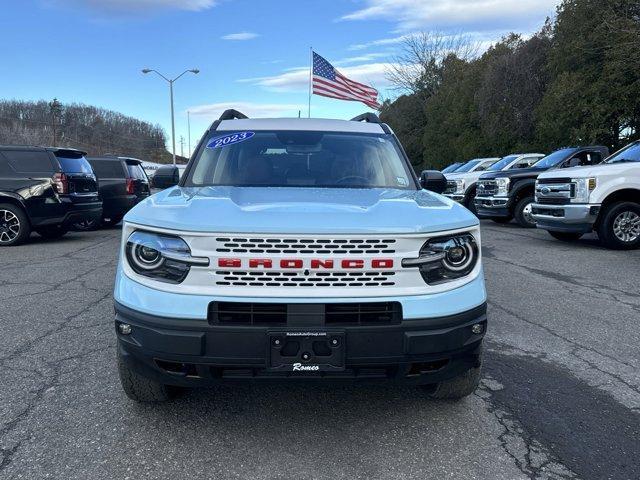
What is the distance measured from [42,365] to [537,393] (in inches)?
137

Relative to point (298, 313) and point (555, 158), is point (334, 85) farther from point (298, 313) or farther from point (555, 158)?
point (298, 313)

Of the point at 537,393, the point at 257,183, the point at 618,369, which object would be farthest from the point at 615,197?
the point at 257,183

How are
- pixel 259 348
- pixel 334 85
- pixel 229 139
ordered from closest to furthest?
pixel 259 348 < pixel 229 139 < pixel 334 85

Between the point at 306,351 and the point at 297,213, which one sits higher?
the point at 297,213

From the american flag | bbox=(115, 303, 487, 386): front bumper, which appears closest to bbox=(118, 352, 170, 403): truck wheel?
bbox=(115, 303, 487, 386): front bumper

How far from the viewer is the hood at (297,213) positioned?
9.08 ft

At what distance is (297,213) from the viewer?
2.90 meters

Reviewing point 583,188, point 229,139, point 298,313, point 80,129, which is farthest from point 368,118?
point 80,129

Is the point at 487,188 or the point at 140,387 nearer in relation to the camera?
the point at 140,387

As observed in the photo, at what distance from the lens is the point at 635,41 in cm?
1961

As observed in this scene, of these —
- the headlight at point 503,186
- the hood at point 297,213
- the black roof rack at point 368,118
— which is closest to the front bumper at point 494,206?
the headlight at point 503,186

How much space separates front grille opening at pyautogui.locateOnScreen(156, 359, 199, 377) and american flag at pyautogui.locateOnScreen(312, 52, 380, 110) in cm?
1668

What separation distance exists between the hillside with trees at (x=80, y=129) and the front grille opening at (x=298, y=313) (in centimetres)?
7700

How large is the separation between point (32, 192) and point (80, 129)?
97.6 meters
